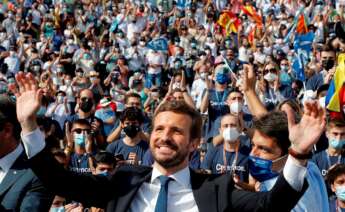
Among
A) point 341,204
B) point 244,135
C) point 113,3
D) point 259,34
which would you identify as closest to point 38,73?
point 259,34

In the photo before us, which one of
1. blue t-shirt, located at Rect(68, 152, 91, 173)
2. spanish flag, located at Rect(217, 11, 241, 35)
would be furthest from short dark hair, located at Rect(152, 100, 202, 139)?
spanish flag, located at Rect(217, 11, 241, 35)

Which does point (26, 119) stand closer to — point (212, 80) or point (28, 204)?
point (28, 204)

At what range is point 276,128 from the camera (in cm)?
419

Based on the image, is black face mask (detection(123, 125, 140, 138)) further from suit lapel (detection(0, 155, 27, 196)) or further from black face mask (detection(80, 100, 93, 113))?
A: suit lapel (detection(0, 155, 27, 196))

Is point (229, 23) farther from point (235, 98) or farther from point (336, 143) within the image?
point (336, 143)

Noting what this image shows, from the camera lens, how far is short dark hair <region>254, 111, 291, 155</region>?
417 centimetres

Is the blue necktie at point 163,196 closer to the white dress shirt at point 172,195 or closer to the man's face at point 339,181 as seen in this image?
the white dress shirt at point 172,195

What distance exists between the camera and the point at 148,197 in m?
3.66

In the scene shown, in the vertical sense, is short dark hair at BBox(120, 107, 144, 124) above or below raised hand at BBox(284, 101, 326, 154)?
below

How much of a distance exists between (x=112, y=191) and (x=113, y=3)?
2096 centimetres

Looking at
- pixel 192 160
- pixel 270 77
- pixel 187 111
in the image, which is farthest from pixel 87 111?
pixel 187 111

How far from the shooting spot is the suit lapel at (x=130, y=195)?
3607 mm

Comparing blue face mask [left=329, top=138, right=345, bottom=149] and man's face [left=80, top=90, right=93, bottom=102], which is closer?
blue face mask [left=329, top=138, right=345, bottom=149]

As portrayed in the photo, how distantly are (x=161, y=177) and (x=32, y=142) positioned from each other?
64 centimetres
